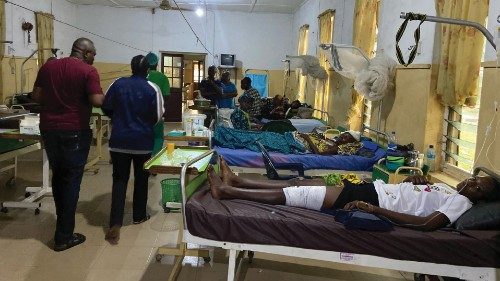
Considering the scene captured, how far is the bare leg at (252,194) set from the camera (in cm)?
285

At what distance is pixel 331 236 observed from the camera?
2.47 m

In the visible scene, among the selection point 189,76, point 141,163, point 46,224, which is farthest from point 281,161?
point 189,76

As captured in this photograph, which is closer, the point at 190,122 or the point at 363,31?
the point at 190,122

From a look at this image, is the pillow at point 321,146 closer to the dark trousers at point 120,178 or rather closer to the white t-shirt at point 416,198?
the white t-shirt at point 416,198

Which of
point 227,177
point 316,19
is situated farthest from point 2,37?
point 227,177

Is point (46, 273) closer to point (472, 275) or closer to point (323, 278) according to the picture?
point (323, 278)

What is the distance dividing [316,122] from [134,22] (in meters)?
7.34

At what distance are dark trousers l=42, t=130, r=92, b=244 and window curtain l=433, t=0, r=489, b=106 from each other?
3.19 metres

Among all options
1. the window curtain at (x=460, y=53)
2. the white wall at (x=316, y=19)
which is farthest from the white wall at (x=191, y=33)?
the window curtain at (x=460, y=53)

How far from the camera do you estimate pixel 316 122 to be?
764cm

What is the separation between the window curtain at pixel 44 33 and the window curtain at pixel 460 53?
8.29 meters

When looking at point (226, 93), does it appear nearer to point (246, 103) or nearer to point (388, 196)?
point (246, 103)

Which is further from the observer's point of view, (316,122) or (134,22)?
(134,22)

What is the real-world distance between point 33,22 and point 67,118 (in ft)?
24.2
